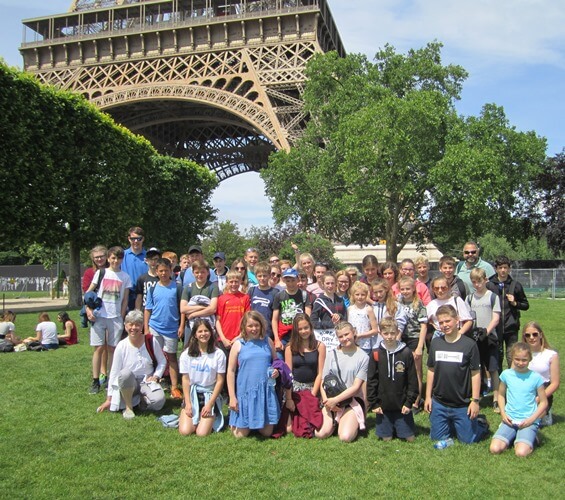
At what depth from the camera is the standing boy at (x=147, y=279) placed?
6.70 metres

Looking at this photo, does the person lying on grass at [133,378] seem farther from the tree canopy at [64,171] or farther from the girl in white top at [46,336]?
the tree canopy at [64,171]

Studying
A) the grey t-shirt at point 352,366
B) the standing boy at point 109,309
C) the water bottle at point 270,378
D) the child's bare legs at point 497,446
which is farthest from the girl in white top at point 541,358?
the standing boy at point 109,309

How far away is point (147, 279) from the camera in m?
6.75

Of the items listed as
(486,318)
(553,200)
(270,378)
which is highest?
(553,200)

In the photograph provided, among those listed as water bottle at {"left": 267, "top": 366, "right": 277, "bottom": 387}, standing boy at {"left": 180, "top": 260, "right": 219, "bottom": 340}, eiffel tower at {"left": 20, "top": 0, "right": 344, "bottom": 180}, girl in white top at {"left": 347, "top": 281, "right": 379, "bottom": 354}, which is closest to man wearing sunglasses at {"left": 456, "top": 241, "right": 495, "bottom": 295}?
girl in white top at {"left": 347, "top": 281, "right": 379, "bottom": 354}

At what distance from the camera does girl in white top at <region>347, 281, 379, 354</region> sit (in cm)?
588

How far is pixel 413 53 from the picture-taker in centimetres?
→ 2759

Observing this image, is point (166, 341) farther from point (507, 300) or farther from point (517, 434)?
point (507, 300)

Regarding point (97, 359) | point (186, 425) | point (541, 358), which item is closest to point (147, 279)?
point (97, 359)

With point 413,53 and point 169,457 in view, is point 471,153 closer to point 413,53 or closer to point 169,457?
point 413,53

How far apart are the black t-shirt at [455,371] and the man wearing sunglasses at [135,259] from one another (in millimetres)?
3949

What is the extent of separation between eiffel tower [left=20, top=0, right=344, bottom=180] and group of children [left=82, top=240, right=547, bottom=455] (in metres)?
23.8

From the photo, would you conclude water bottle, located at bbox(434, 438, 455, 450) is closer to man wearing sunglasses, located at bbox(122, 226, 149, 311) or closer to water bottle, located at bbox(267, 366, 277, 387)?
water bottle, located at bbox(267, 366, 277, 387)

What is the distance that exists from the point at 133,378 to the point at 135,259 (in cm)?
192
